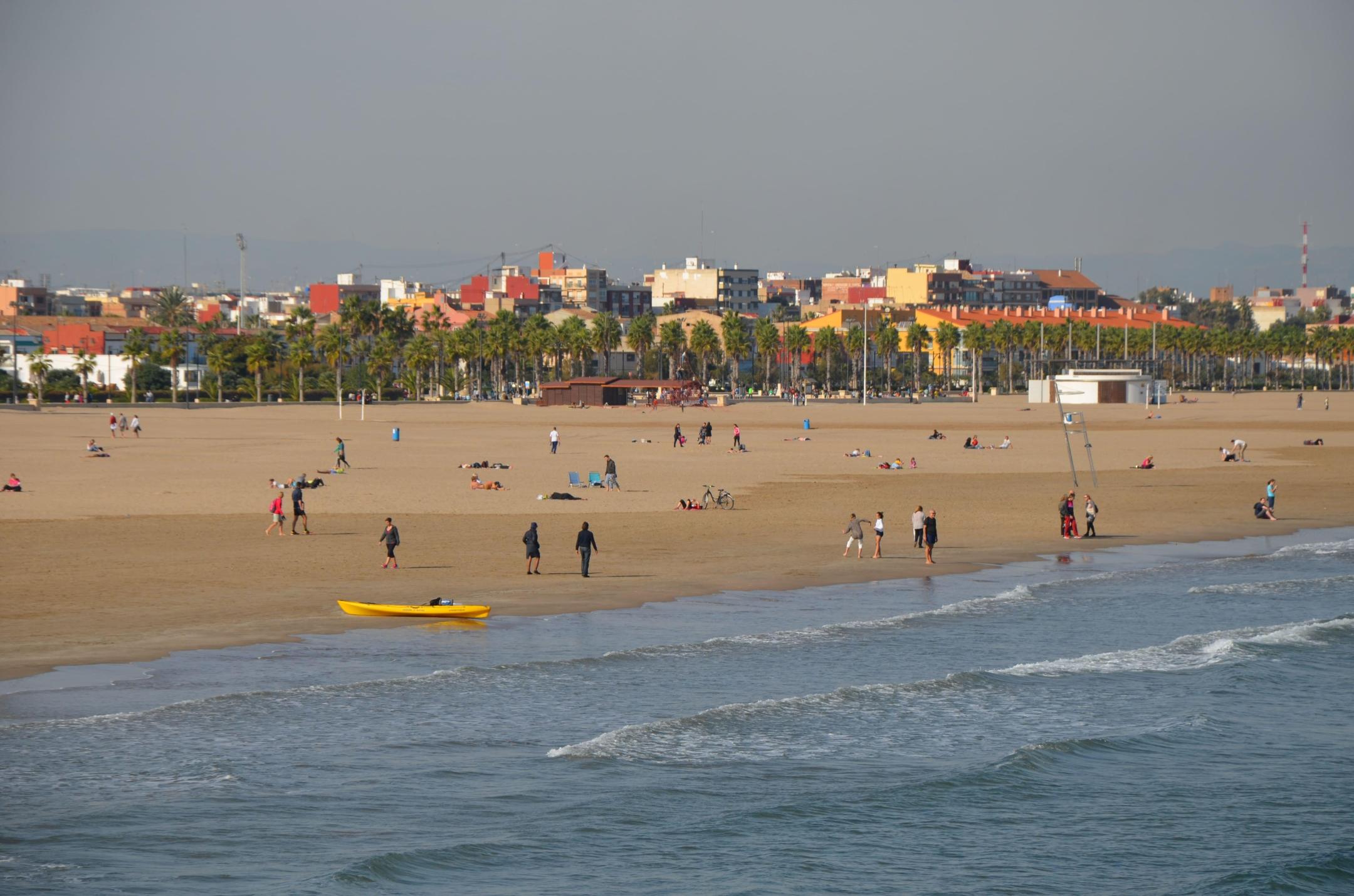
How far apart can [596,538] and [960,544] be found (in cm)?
882

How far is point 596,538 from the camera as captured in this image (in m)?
34.5

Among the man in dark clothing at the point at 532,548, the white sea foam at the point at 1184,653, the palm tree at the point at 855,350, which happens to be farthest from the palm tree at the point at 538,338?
the white sea foam at the point at 1184,653

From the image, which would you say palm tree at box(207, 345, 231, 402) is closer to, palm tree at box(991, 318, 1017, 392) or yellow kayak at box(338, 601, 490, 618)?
palm tree at box(991, 318, 1017, 392)

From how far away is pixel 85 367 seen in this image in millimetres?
123688

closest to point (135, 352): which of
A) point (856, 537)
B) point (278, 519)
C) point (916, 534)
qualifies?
point (278, 519)

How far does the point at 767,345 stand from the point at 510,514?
393 ft

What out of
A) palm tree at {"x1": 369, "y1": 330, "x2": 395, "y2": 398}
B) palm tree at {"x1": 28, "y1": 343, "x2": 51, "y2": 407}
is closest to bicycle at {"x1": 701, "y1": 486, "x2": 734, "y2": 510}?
palm tree at {"x1": 28, "y1": 343, "x2": 51, "y2": 407}

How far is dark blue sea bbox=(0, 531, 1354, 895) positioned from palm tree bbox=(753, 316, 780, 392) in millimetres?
130737

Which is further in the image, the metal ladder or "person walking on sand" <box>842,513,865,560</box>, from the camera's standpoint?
the metal ladder

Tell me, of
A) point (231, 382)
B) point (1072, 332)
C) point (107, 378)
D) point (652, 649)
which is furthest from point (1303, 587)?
point (1072, 332)

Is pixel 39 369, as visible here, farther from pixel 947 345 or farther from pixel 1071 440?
pixel 947 345

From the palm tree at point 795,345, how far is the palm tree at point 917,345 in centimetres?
1161

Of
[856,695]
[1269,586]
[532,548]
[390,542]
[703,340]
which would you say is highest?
[703,340]

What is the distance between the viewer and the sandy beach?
83.7ft
